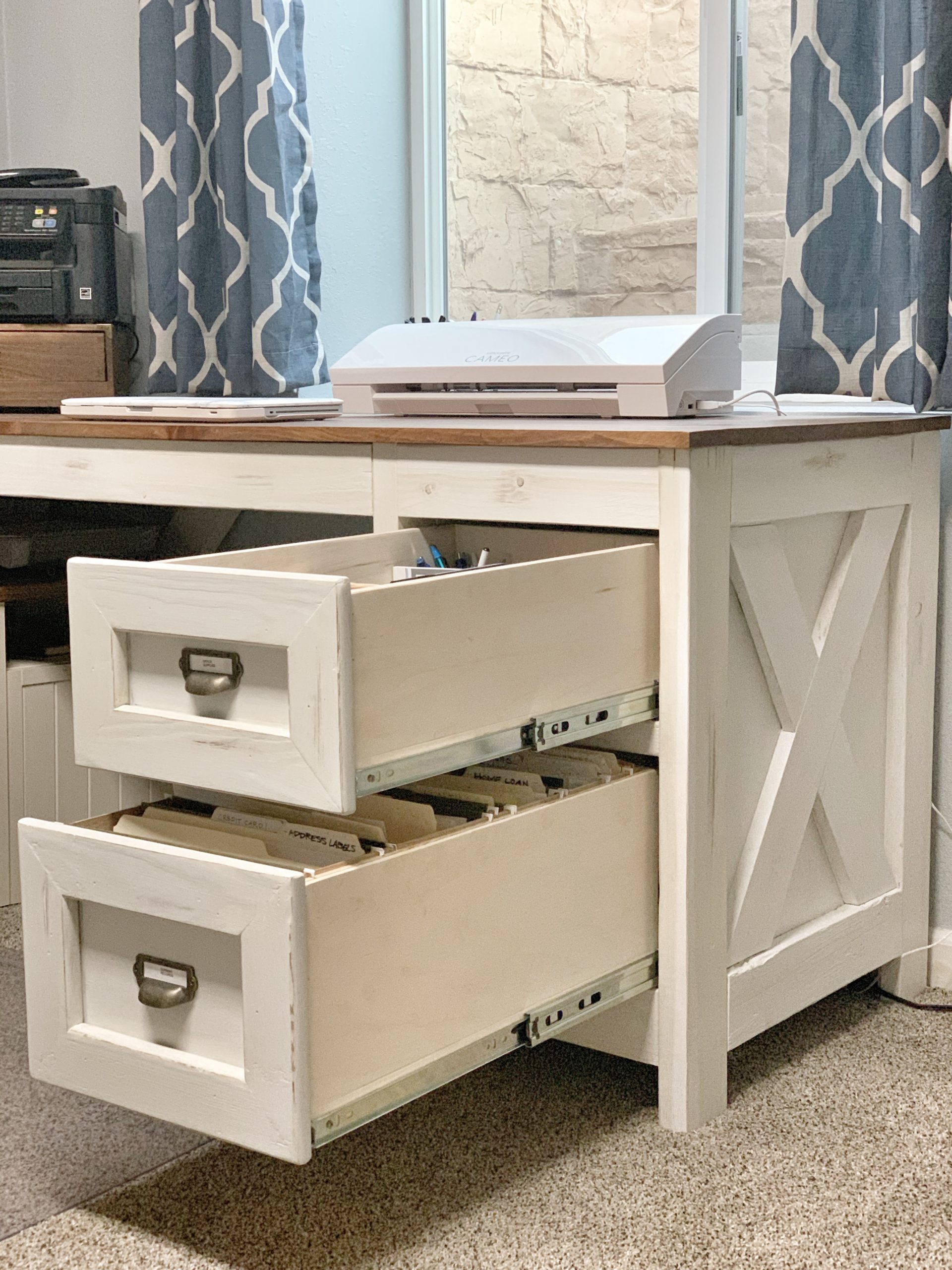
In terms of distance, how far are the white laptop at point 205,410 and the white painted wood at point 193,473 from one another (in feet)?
0.13

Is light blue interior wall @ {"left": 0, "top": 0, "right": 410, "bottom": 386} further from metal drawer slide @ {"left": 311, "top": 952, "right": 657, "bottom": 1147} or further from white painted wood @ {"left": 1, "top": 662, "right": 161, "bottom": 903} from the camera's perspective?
metal drawer slide @ {"left": 311, "top": 952, "right": 657, "bottom": 1147}

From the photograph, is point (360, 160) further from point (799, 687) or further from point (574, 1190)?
point (574, 1190)

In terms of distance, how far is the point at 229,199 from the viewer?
87.5 inches

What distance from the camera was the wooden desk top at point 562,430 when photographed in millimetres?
1257

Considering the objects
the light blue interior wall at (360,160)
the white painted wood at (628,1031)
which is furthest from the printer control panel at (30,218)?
the white painted wood at (628,1031)

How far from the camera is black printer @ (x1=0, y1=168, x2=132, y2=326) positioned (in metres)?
2.24

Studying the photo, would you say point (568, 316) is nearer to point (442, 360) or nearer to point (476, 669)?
point (442, 360)

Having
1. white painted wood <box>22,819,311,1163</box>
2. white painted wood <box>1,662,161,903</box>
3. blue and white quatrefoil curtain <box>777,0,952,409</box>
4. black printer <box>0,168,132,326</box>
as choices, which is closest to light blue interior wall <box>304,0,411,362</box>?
black printer <box>0,168,132,326</box>

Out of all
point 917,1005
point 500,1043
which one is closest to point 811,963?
point 917,1005

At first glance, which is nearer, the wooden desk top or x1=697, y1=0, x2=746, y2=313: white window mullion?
the wooden desk top

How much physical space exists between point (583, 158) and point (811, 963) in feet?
4.43

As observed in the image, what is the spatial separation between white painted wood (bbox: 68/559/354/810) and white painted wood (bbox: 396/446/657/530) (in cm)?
38

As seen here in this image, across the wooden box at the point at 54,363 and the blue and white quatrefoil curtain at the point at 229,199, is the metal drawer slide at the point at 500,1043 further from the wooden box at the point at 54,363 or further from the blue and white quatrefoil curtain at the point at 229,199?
the wooden box at the point at 54,363

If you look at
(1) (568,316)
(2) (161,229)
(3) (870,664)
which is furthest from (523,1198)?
(2) (161,229)
